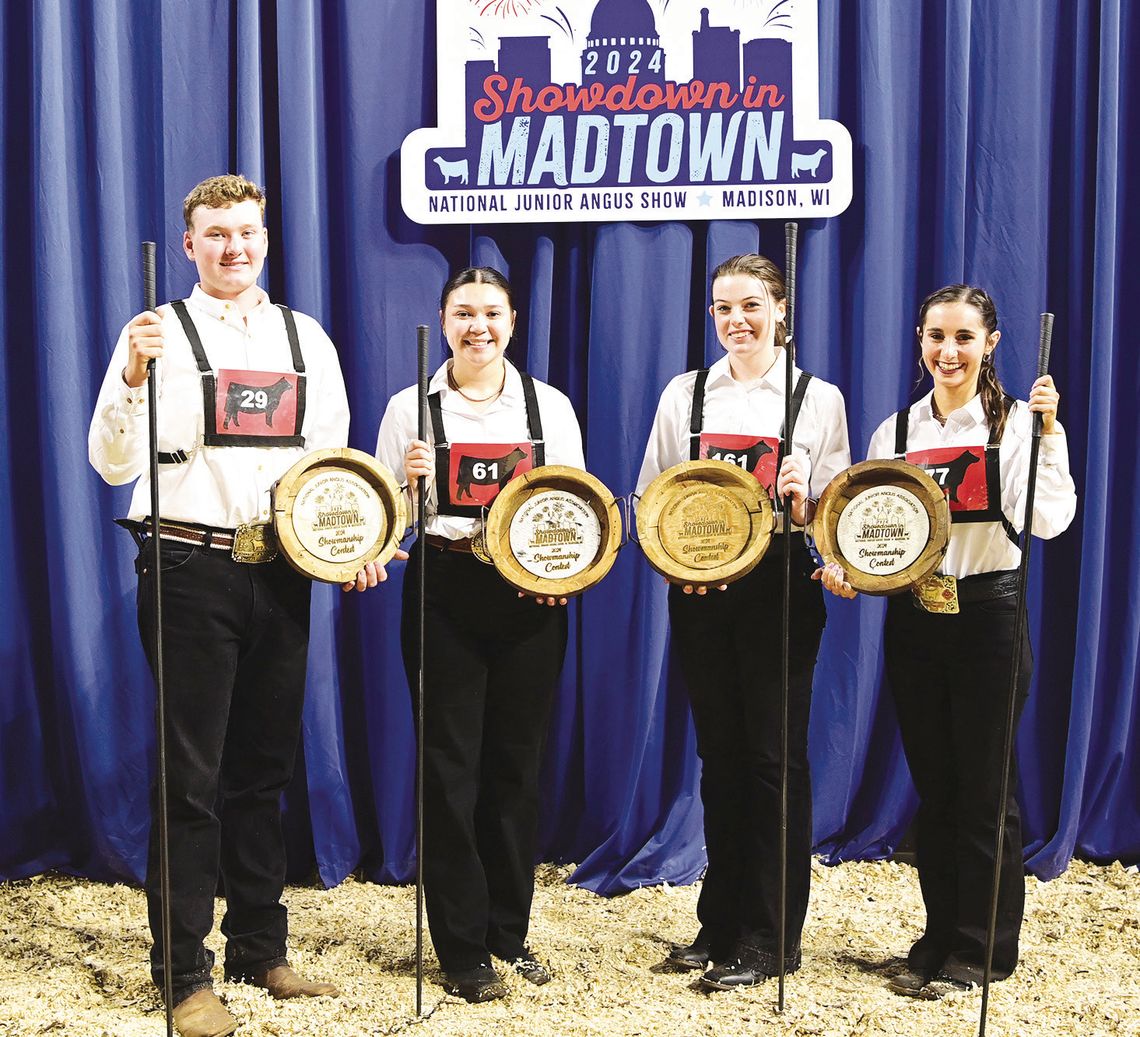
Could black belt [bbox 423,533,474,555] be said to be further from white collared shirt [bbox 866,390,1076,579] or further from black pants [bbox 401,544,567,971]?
white collared shirt [bbox 866,390,1076,579]

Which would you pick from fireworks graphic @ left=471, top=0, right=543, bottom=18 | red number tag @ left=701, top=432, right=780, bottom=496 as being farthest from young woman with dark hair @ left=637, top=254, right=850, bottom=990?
fireworks graphic @ left=471, top=0, right=543, bottom=18

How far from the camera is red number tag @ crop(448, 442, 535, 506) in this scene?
249cm

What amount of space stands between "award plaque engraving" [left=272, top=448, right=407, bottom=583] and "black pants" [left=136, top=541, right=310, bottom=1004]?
0.41ft

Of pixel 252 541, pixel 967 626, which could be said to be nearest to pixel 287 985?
pixel 252 541

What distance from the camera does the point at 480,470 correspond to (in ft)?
8.18

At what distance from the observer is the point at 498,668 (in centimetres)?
251

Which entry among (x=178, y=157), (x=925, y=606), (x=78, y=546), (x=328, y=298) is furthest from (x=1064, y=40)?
(x=78, y=546)

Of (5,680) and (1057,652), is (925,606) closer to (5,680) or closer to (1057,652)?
(1057,652)

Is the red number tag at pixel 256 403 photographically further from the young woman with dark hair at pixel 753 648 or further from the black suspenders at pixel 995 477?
the black suspenders at pixel 995 477

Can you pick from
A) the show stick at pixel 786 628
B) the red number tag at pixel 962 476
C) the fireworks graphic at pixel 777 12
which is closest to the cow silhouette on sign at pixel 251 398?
the show stick at pixel 786 628

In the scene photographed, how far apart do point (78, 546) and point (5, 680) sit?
16.9 inches

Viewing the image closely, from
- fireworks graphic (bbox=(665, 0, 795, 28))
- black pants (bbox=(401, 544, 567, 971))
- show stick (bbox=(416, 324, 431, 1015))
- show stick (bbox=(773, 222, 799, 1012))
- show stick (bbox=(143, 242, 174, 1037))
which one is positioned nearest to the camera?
show stick (bbox=(143, 242, 174, 1037))

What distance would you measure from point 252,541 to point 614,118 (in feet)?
5.37

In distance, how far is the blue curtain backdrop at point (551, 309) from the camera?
10.6 ft
